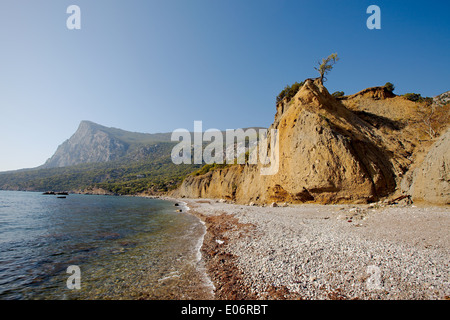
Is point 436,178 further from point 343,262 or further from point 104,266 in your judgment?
point 104,266

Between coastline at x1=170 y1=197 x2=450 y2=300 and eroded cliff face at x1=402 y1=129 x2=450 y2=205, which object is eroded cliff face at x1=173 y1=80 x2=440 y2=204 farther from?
coastline at x1=170 y1=197 x2=450 y2=300

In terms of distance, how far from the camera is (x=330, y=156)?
65.1 ft

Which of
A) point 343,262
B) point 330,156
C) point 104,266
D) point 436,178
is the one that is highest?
point 330,156

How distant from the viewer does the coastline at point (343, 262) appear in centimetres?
505

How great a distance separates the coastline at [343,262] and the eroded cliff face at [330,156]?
27.1 ft

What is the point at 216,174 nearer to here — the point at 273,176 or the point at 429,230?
the point at 273,176

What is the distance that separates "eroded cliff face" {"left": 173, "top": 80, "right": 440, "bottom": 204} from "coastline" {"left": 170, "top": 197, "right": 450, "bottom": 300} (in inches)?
325

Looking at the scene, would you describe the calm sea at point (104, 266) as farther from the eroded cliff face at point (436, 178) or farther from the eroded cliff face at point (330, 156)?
the eroded cliff face at point (436, 178)

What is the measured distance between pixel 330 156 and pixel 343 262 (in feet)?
51.3

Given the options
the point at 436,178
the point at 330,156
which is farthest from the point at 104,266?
the point at 330,156

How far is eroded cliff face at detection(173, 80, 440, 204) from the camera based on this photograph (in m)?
18.4

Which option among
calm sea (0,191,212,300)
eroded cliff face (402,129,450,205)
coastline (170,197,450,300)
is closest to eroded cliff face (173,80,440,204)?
eroded cliff face (402,129,450,205)

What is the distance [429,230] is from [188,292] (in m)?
10.5
